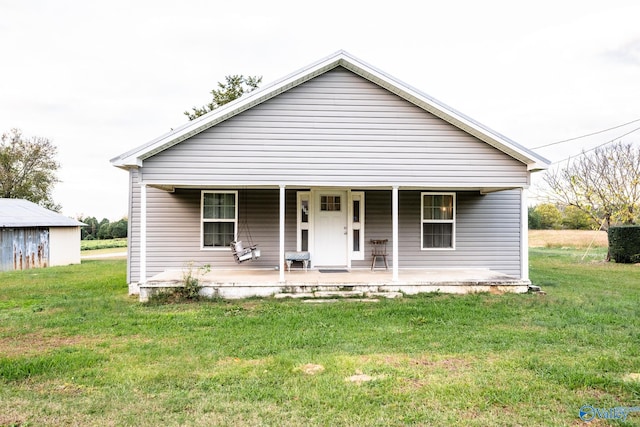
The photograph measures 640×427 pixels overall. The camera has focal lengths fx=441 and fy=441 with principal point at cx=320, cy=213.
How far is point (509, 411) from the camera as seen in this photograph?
3.55 metres

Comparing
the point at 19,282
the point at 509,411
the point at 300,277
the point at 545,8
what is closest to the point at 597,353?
the point at 509,411

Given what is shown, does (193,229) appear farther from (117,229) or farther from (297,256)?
(117,229)

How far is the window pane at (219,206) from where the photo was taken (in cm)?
1077

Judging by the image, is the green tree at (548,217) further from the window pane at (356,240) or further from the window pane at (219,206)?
the window pane at (219,206)

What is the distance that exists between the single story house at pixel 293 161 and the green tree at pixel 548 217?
28024mm

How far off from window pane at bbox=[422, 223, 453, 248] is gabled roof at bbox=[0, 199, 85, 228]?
17071 millimetres

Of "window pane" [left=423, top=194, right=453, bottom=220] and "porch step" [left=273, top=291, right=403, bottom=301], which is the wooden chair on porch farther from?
"porch step" [left=273, top=291, right=403, bottom=301]

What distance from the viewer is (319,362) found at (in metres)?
4.75

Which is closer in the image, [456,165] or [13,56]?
[456,165]

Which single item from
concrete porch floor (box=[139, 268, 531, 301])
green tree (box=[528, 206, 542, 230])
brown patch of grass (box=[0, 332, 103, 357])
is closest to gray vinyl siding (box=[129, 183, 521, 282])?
concrete porch floor (box=[139, 268, 531, 301])

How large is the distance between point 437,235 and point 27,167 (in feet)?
111

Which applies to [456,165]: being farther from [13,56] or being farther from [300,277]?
[13,56]

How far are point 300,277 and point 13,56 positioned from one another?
15.8 m

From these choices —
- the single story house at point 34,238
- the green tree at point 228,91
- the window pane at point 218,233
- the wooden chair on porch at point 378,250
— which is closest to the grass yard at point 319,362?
the wooden chair on porch at point 378,250
